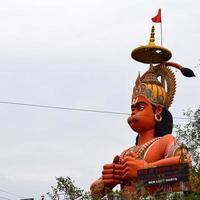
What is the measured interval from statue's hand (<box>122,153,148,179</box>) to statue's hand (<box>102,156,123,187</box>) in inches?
15.9

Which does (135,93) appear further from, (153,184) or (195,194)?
(195,194)

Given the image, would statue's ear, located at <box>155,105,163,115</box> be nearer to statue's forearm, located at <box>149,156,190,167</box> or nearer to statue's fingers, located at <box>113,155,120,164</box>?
statue's fingers, located at <box>113,155,120,164</box>

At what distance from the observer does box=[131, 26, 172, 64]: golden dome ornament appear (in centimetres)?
1706

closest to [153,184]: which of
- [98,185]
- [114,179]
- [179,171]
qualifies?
[179,171]

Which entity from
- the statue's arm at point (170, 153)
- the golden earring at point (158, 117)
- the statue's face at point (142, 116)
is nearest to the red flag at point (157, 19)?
the statue's face at point (142, 116)

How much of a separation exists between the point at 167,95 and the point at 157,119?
3.25ft

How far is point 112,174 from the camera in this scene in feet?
51.3

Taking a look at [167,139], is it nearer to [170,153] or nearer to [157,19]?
[170,153]

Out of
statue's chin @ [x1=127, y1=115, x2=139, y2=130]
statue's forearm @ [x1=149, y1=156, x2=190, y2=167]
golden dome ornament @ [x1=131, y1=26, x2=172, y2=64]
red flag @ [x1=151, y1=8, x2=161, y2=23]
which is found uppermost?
red flag @ [x1=151, y1=8, x2=161, y2=23]

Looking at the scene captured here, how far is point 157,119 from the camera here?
53.5ft

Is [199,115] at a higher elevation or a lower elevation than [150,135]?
lower

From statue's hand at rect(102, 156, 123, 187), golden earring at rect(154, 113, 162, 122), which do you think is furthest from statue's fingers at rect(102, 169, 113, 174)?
golden earring at rect(154, 113, 162, 122)

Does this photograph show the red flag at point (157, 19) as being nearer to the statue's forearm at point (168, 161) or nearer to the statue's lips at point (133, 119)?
the statue's lips at point (133, 119)

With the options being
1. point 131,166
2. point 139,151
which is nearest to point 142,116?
point 139,151
